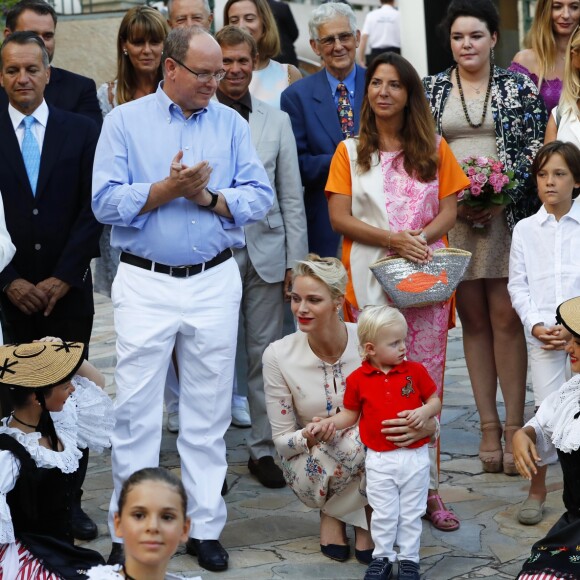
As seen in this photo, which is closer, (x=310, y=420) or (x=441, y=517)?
(x=310, y=420)

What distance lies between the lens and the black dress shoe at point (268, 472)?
21.7 feet

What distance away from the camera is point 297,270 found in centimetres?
574

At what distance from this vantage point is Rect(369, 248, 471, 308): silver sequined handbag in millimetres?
5859

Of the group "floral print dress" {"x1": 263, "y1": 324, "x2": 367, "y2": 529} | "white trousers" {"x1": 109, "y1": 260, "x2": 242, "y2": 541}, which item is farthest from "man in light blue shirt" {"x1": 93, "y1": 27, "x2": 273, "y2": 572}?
"floral print dress" {"x1": 263, "y1": 324, "x2": 367, "y2": 529}

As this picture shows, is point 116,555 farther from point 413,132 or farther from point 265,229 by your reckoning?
point 413,132

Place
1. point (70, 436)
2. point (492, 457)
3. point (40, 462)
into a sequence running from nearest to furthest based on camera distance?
point (40, 462), point (70, 436), point (492, 457)

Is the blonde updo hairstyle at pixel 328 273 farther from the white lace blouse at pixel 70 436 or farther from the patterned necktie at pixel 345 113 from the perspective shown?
the patterned necktie at pixel 345 113

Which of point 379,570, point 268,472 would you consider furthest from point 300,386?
point 268,472

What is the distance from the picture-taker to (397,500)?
5.34 m

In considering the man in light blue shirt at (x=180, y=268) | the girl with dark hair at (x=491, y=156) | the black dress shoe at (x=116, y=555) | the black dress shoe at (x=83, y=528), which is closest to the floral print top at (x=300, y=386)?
the man in light blue shirt at (x=180, y=268)

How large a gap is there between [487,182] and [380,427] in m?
1.63

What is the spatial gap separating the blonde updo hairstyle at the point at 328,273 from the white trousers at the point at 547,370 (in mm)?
1122

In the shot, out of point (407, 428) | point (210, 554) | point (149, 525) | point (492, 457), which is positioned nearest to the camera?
point (149, 525)

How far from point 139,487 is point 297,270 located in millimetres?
1982
